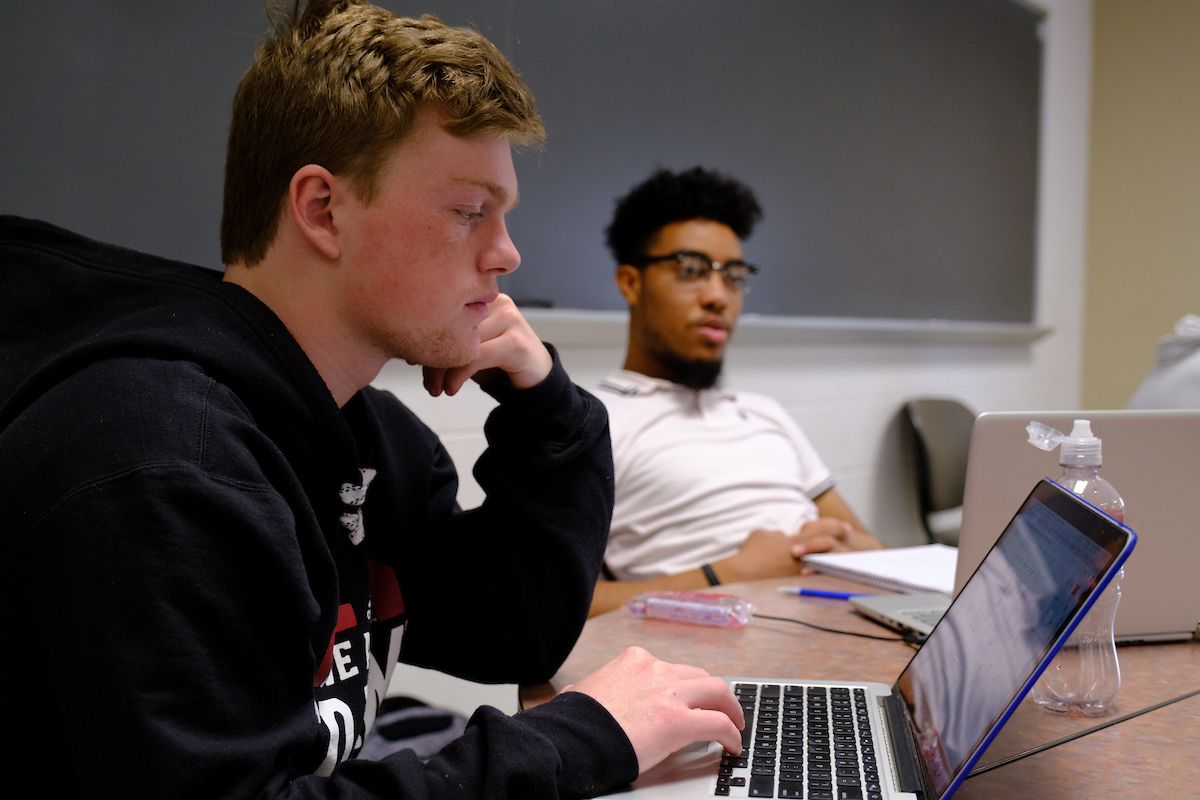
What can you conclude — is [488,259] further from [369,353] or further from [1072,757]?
[1072,757]

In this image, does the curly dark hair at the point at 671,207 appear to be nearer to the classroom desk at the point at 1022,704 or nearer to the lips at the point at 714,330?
the lips at the point at 714,330

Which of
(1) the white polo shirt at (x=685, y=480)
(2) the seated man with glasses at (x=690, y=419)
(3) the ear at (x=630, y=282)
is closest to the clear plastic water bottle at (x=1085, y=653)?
(2) the seated man with glasses at (x=690, y=419)

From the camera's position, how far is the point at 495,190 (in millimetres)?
936

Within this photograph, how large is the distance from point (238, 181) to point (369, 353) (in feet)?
0.70

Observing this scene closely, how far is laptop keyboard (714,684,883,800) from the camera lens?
76cm

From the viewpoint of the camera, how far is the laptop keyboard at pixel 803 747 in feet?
2.50

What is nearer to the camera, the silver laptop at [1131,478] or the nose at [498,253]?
the nose at [498,253]

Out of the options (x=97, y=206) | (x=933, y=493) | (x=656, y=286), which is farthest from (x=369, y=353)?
(x=933, y=493)

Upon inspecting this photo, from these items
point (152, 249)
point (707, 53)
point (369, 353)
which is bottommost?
point (369, 353)

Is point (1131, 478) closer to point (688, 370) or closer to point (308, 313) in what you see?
point (308, 313)

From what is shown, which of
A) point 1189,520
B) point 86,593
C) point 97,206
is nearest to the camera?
point 86,593

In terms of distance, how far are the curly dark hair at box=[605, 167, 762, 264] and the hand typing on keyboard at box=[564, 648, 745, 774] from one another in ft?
5.07

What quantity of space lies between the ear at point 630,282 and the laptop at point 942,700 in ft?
4.65

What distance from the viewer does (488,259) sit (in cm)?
94
